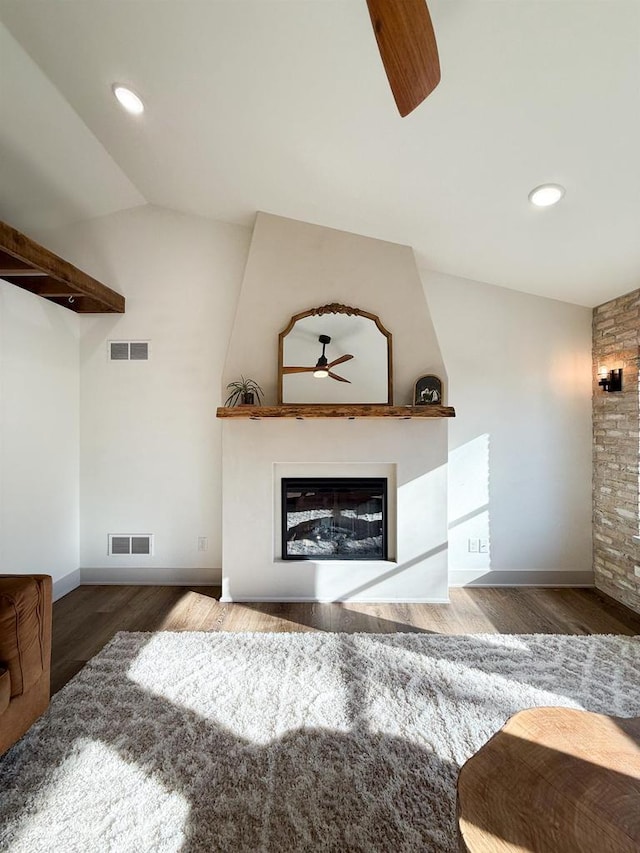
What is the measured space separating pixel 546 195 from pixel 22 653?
3337mm

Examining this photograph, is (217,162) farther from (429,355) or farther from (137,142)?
(429,355)

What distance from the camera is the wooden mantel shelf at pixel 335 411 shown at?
9.95 ft

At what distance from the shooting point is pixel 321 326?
3219mm

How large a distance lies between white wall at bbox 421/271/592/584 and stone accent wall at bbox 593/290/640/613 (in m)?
0.09

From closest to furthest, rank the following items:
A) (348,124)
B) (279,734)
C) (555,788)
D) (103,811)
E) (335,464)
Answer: (555,788)
(103,811)
(279,734)
(348,124)
(335,464)

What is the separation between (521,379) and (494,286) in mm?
842

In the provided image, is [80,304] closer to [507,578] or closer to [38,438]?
[38,438]

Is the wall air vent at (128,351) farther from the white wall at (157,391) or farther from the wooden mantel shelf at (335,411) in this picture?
A: the wooden mantel shelf at (335,411)

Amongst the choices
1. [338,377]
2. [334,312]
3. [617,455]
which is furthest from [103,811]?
[617,455]

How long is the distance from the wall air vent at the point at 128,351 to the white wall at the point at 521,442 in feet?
9.00

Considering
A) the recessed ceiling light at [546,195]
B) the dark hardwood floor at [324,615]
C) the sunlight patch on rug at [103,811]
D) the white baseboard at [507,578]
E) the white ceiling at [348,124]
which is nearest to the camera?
the sunlight patch on rug at [103,811]

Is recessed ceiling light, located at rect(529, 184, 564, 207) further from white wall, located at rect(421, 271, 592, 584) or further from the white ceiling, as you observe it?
white wall, located at rect(421, 271, 592, 584)

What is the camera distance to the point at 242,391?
319 centimetres

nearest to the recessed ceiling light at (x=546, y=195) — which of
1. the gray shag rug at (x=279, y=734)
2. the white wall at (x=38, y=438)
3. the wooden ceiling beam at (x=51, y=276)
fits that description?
the gray shag rug at (x=279, y=734)
